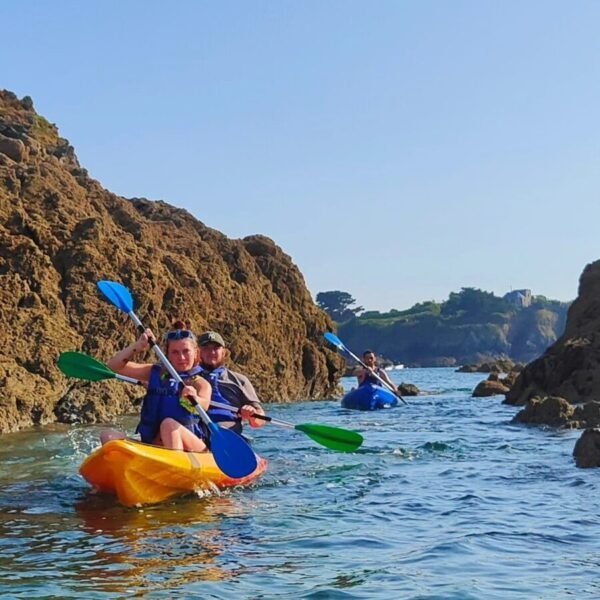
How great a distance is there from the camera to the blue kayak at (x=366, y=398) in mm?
19953

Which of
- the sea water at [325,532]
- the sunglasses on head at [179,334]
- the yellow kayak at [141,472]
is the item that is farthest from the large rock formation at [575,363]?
the yellow kayak at [141,472]

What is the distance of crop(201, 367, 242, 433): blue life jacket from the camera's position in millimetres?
8695

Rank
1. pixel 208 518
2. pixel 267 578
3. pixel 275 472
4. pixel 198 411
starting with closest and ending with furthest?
pixel 267 578, pixel 208 518, pixel 198 411, pixel 275 472

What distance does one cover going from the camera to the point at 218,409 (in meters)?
8.71

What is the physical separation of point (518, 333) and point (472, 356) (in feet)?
36.3

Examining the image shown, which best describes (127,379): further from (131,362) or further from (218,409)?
(218,409)

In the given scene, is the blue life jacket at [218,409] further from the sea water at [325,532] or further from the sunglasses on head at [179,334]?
the sunglasses on head at [179,334]

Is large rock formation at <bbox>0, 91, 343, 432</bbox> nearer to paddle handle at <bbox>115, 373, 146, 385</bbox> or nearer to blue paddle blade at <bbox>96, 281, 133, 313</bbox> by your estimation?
blue paddle blade at <bbox>96, 281, 133, 313</bbox>

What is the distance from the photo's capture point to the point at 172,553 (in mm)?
5562

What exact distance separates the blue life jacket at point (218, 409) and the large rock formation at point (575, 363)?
1030cm

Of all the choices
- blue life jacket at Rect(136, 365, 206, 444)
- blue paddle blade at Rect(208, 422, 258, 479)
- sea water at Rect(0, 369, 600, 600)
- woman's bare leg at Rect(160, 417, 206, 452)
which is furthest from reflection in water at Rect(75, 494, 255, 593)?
blue life jacket at Rect(136, 365, 206, 444)

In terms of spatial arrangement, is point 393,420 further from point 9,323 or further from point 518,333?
point 518,333

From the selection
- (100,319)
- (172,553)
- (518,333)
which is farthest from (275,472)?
(518,333)

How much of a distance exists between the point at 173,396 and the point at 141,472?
0.88 meters
